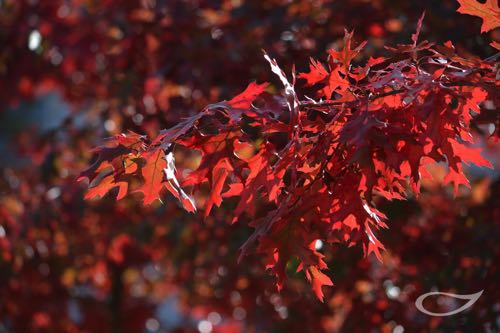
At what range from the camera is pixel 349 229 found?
227cm

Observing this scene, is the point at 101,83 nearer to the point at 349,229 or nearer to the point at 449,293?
the point at 449,293

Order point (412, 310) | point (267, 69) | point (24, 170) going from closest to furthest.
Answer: point (412, 310) < point (267, 69) < point (24, 170)

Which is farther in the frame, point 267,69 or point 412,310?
point 267,69

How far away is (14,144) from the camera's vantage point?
7.98 m

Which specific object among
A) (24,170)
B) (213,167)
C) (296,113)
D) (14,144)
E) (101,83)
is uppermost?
(296,113)

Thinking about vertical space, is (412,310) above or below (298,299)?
above

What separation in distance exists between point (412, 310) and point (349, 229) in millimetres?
1707

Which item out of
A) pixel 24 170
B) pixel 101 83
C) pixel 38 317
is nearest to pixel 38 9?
pixel 101 83

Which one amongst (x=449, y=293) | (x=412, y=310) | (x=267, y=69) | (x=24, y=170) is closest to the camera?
(x=449, y=293)

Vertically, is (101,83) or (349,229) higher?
(349,229)

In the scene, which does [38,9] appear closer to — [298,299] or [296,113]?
[298,299]

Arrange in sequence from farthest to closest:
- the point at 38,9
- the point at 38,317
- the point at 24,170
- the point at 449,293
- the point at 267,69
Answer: the point at 24,170
the point at 38,317
the point at 38,9
the point at 267,69
the point at 449,293

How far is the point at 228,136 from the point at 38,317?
418 centimetres

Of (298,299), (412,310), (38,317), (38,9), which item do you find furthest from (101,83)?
(412,310)
